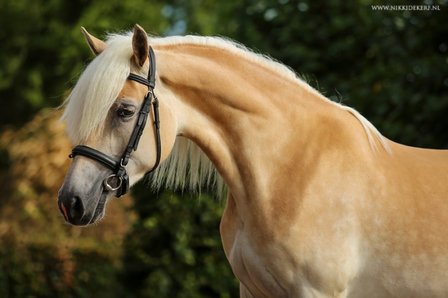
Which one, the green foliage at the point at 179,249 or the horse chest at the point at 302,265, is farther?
the green foliage at the point at 179,249

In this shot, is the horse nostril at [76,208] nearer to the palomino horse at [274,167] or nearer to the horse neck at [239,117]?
the palomino horse at [274,167]

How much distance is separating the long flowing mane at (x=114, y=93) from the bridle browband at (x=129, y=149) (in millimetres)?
72

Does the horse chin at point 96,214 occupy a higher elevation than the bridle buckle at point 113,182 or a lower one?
lower

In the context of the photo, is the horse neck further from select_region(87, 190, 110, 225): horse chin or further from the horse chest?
select_region(87, 190, 110, 225): horse chin

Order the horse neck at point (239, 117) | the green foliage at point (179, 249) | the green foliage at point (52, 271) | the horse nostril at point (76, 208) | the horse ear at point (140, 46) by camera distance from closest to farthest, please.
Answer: the horse nostril at point (76, 208) → the horse ear at point (140, 46) → the horse neck at point (239, 117) → the green foliage at point (179, 249) → the green foliage at point (52, 271)

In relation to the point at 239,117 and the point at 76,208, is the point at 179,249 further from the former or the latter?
the point at 76,208

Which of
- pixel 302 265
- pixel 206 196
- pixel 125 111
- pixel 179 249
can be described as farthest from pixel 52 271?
pixel 302 265

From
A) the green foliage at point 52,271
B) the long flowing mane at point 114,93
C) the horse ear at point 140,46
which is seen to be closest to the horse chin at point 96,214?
the long flowing mane at point 114,93

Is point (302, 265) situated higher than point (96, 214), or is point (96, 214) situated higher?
point (96, 214)

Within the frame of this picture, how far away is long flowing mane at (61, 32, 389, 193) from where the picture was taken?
335 centimetres

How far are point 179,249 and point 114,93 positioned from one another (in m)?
3.39

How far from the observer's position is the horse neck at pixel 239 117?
361 centimetres

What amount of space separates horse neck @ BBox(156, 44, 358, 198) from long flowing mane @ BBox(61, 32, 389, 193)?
117 millimetres

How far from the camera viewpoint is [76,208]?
333 centimetres
